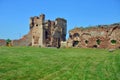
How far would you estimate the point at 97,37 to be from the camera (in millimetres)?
39875

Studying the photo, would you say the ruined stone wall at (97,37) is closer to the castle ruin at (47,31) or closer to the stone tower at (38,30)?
the castle ruin at (47,31)

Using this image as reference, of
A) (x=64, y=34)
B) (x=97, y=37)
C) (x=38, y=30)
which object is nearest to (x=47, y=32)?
(x=38, y=30)

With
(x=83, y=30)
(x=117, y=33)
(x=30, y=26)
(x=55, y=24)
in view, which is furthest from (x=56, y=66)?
(x=30, y=26)

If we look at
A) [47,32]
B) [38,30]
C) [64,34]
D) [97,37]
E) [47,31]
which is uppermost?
[38,30]

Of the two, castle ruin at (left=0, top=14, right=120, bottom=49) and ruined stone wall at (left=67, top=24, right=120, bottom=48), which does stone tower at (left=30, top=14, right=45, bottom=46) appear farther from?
ruined stone wall at (left=67, top=24, right=120, bottom=48)

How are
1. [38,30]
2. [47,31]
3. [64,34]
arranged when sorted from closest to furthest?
1. [47,31]
2. [38,30]
3. [64,34]

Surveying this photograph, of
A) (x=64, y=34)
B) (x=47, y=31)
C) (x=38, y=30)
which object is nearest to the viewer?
(x=47, y=31)

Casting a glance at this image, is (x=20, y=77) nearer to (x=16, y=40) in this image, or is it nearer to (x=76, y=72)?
(x=76, y=72)

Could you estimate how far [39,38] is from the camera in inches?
Answer: 2173

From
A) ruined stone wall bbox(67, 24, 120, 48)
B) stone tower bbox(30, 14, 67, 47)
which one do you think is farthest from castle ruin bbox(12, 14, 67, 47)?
ruined stone wall bbox(67, 24, 120, 48)

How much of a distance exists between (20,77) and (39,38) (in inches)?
1724

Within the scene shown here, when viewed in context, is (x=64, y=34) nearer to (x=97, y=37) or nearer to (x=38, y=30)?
(x=38, y=30)

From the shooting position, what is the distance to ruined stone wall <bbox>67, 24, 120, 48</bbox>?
125ft

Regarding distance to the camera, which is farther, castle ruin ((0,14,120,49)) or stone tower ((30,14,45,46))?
stone tower ((30,14,45,46))
